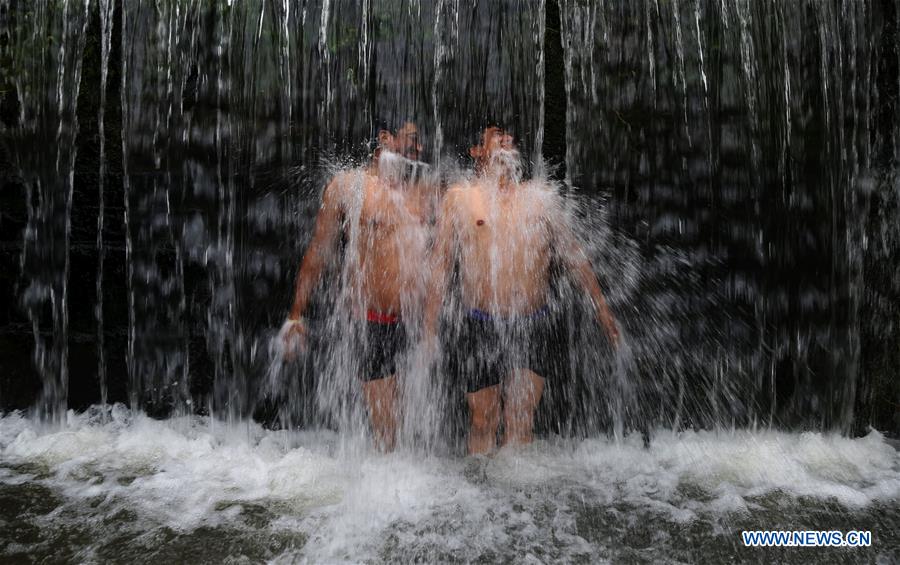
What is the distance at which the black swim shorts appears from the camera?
3527 mm

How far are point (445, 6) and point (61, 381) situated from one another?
343 centimetres

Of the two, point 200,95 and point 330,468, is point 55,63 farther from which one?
point 330,468

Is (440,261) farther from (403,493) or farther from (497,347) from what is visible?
(403,493)

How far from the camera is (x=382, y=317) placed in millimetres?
3529

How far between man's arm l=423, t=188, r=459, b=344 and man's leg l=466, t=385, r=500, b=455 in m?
0.45

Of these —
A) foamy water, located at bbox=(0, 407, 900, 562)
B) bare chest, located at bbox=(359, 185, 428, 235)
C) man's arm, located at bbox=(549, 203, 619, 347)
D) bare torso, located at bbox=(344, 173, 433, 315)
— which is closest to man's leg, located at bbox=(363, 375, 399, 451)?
foamy water, located at bbox=(0, 407, 900, 562)

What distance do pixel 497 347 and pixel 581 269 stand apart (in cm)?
66

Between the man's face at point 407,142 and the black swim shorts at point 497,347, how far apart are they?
988 mm

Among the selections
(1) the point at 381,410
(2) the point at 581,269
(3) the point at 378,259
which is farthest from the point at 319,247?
(2) the point at 581,269

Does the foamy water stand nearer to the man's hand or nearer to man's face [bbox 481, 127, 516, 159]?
the man's hand

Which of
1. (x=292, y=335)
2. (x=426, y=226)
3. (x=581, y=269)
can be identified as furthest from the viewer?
(x=426, y=226)

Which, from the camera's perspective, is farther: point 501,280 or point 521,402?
point 521,402

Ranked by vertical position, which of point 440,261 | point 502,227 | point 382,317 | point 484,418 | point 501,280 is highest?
point 502,227

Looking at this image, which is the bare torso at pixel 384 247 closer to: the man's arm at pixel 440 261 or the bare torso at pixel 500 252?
the man's arm at pixel 440 261
